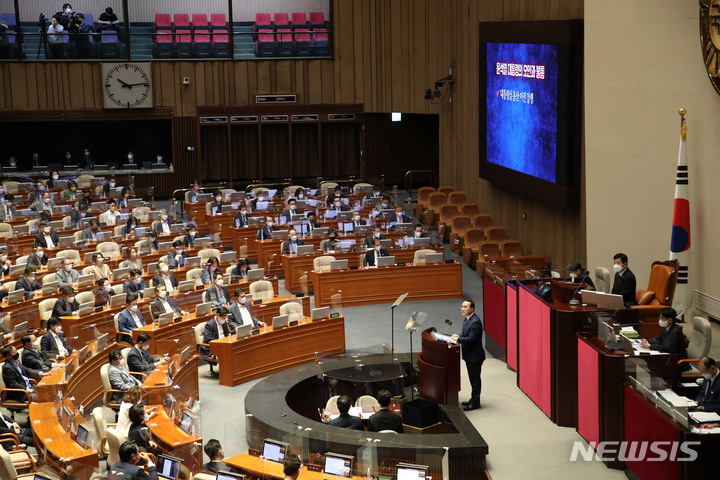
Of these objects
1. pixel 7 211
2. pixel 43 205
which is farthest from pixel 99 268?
pixel 43 205

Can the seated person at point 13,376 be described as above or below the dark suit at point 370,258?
below

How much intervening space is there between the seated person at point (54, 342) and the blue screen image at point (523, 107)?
9.18 meters

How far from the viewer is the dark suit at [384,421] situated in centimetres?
1014

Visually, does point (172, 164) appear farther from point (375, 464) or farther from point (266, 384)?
point (375, 464)

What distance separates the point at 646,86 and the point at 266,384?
7413 mm

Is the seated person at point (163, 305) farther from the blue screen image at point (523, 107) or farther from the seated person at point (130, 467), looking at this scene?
the blue screen image at point (523, 107)

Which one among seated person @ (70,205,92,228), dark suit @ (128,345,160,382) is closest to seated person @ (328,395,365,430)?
dark suit @ (128,345,160,382)

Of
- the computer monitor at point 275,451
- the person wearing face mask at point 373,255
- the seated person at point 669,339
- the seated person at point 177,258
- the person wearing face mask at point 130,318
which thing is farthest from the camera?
the person wearing face mask at point 373,255

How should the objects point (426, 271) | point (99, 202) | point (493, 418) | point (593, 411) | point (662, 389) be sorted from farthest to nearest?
point (99, 202) < point (426, 271) < point (493, 418) < point (593, 411) < point (662, 389)

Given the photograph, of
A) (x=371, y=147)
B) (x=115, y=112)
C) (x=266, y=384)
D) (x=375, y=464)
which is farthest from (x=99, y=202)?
(x=375, y=464)

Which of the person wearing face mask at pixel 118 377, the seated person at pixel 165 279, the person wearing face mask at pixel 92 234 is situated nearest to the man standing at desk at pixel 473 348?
the person wearing face mask at pixel 118 377

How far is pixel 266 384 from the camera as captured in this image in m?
11.8

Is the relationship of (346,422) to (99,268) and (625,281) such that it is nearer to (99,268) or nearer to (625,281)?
(625,281)

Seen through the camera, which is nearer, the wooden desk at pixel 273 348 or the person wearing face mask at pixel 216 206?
the wooden desk at pixel 273 348
